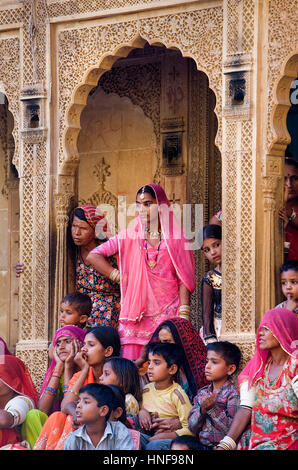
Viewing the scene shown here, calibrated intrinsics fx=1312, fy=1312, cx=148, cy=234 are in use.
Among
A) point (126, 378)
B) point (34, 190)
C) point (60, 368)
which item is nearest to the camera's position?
point (126, 378)

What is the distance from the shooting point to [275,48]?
9844 millimetres

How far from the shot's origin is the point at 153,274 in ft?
33.5

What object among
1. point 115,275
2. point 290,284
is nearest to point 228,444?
point 290,284

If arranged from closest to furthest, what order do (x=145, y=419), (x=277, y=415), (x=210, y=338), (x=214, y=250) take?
(x=277, y=415) → (x=145, y=419) → (x=210, y=338) → (x=214, y=250)

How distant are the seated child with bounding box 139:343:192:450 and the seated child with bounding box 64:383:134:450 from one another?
0.48 m

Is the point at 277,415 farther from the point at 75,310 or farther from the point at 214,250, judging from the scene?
the point at 75,310

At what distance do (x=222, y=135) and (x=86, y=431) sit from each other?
272cm

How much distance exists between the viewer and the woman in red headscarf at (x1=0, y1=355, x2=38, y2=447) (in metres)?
9.18

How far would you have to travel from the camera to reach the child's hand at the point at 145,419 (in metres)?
9.05

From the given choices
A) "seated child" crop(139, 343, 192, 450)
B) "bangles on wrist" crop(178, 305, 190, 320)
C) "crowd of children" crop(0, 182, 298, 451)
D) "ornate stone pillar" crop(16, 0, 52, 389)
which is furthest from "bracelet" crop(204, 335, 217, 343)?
"ornate stone pillar" crop(16, 0, 52, 389)

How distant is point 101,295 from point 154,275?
2.11 feet

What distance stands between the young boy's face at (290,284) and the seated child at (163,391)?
0.87 metres

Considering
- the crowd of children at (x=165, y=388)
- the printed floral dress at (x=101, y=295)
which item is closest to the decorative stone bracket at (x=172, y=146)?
the printed floral dress at (x=101, y=295)

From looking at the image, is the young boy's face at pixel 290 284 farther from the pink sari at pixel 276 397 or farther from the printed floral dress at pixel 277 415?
the printed floral dress at pixel 277 415
